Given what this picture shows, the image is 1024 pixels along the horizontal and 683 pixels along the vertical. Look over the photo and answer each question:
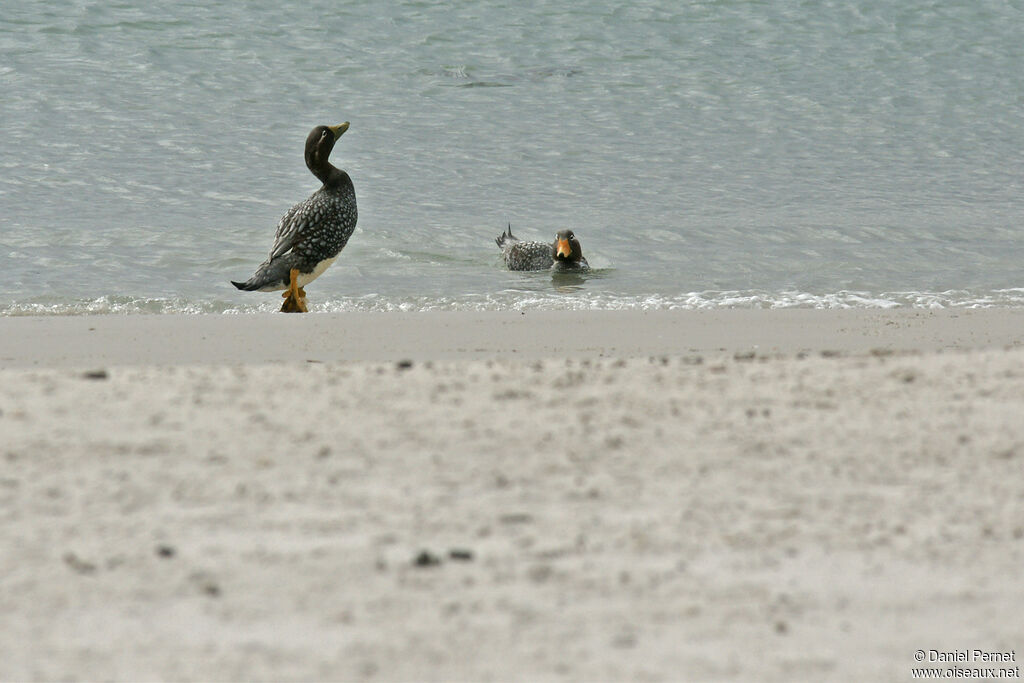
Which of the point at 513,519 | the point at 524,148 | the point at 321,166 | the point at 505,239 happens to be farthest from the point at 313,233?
the point at 524,148

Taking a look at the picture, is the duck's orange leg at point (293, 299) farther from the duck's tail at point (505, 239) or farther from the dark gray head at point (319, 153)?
the duck's tail at point (505, 239)

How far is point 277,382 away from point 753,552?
2.18 metres

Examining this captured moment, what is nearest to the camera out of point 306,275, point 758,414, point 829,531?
point 829,531

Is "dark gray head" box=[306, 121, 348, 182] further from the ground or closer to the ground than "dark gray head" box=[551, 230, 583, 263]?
further from the ground

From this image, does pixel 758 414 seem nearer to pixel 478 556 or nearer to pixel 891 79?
pixel 478 556

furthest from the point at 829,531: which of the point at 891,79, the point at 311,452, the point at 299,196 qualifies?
the point at 891,79

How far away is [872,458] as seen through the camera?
3.69m

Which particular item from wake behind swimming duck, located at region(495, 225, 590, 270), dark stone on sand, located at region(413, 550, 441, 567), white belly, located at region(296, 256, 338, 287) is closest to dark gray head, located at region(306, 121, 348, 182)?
white belly, located at region(296, 256, 338, 287)

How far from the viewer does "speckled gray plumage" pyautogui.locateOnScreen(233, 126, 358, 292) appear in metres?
7.70

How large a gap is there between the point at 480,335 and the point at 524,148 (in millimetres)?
8130

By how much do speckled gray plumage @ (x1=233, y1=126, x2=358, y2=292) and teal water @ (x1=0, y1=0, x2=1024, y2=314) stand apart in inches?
18.7

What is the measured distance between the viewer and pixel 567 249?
9.51m

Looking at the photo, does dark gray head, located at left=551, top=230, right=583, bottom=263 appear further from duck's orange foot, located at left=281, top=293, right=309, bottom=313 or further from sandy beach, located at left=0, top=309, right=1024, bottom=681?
sandy beach, located at left=0, top=309, right=1024, bottom=681

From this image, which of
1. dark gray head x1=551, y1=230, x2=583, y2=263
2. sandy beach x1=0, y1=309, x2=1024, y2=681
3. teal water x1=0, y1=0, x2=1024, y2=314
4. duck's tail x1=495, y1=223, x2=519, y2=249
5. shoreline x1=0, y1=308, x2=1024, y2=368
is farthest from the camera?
duck's tail x1=495, y1=223, x2=519, y2=249
